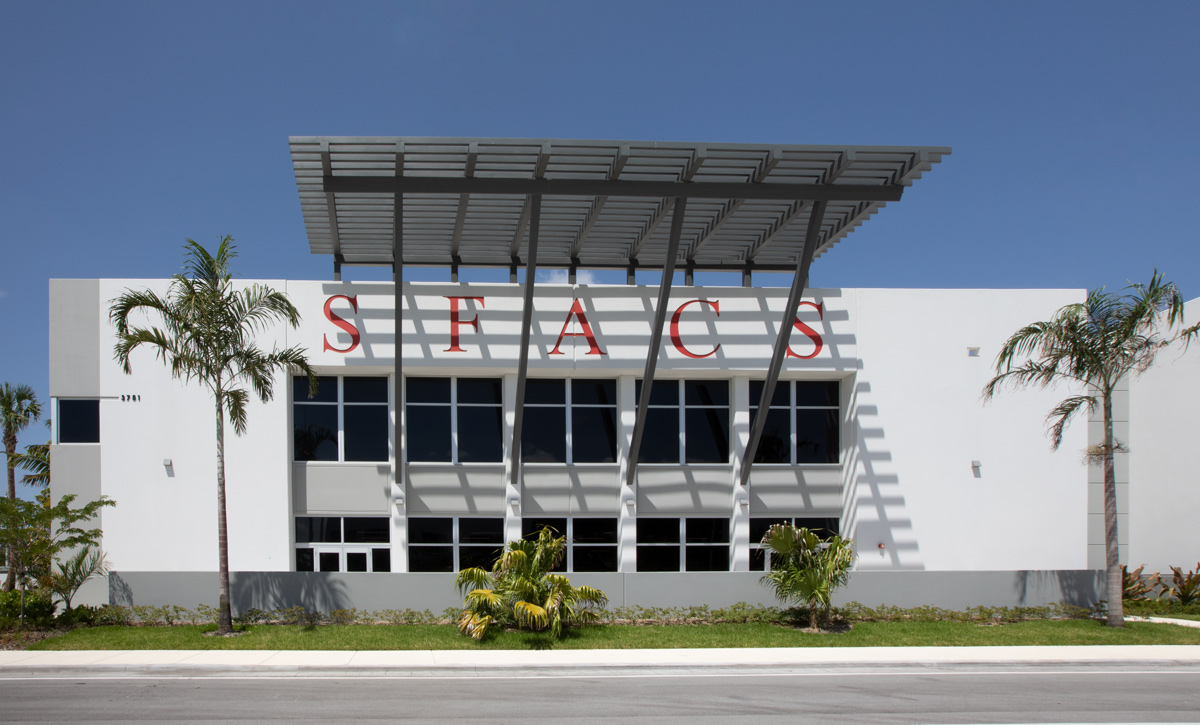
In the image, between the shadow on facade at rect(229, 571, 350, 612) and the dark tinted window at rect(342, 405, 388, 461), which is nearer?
the shadow on facade at rect(229, 571, 350, 612)

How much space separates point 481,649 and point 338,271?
Answer: 11.0m

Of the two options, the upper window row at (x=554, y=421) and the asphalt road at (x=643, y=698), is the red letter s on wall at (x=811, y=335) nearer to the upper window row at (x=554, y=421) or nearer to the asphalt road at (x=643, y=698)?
the upper window row at (x=554, y=421)

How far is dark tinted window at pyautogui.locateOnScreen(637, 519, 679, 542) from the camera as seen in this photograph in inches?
849

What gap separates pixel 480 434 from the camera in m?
21.6

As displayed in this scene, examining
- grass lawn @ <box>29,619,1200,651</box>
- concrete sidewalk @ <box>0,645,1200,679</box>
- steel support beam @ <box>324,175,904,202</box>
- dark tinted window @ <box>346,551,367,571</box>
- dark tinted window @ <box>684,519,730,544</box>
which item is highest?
steel support beam @ <box>324,175,904,202</box>

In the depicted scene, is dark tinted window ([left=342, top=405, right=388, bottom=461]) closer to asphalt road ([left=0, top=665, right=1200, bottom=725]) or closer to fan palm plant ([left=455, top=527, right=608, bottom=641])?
fan palm plant ([left=455, top=527, right=608, bottom=641])

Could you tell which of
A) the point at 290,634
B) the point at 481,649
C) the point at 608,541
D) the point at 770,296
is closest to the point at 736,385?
the point at 770,296

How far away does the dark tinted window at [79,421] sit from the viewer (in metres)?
19.8

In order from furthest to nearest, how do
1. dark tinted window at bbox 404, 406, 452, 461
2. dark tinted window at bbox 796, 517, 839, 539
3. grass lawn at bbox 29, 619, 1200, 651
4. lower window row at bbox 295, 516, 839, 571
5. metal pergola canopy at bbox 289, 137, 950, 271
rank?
dark tinted window at bbox 796, 517, 839, 539
dark tinted window at bbox 404, 406, 452, 461
lower window row at bbox 295, 516, 839, 571
metal pergola canopy at bbox 289, 137, 950, 271
grass lawn at bbox 29, 619, 1200, 651

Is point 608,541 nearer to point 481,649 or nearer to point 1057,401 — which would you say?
point 481,649

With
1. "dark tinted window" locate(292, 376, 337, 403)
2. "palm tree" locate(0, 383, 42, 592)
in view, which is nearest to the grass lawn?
"dark tinted window" locate(292, 376, 337, 403)

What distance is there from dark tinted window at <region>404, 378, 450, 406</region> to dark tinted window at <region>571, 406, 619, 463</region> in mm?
3218

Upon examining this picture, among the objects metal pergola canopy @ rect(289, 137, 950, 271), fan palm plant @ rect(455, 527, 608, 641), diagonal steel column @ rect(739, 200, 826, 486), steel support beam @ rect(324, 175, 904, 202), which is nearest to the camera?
fan palm plant @ rect(455, 527, 608, 641)

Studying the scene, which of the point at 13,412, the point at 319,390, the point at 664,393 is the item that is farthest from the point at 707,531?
the point at 13,412
